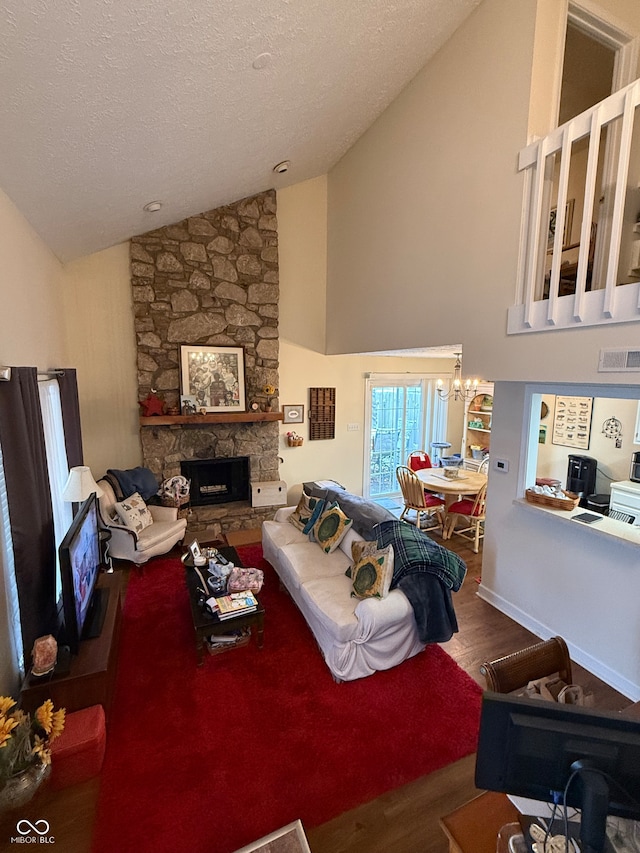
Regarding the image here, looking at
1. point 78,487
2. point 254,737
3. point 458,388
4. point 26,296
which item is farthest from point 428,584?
point 458,388

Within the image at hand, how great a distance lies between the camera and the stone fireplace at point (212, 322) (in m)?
4.73

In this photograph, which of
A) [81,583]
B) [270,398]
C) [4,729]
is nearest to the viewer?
[4,729]

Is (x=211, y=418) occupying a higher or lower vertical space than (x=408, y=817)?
higher

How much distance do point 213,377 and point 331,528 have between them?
254 cm

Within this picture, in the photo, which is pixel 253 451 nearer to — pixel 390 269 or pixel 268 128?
pixel 390 269

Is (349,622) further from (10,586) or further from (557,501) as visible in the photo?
(10,586)

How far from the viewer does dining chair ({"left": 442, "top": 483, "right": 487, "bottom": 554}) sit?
185 inches

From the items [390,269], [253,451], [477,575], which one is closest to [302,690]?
[477,575]

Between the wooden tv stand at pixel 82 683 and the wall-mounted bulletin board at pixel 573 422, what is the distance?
15.8 ft

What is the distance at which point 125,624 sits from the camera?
3332 mm

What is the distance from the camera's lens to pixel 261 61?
2.18 metres

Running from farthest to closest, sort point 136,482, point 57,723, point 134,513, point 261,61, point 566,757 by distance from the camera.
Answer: point 136,482 → point 134,513 → point 261,61 → point 57,723 → point 566,757

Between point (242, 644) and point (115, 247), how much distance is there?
4386mm

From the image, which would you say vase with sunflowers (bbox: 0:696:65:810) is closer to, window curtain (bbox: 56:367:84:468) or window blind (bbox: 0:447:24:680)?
window blind (bbox: 0:447:24:680)
